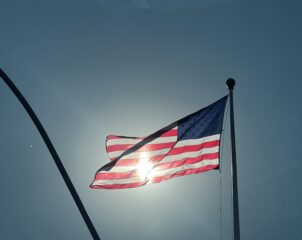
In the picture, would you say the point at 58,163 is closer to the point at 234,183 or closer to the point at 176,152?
the point at 234,183

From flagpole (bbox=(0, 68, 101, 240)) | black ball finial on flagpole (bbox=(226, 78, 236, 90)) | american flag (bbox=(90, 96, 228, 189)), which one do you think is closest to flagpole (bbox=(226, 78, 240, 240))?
black ball finial on flagpole (bbox=(226, 78, 236, 90))

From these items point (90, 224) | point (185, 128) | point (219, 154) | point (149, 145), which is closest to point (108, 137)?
point (149, 145)

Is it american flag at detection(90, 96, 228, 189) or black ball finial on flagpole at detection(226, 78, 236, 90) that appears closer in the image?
black ball finial on flagpole at detection(226, 78, 236, 90)

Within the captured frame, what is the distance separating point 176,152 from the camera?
44.5 feet

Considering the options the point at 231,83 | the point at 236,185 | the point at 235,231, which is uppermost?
the point at 231,83

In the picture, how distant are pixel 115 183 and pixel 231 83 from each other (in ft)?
15.2

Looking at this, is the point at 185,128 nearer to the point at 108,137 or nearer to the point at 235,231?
the point at 108,137

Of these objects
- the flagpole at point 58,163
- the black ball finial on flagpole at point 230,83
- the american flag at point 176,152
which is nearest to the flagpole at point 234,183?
the black ball finial on flagpole at point 230,83

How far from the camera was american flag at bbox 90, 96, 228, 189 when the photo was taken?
43.3ft

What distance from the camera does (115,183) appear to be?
43.0 feet

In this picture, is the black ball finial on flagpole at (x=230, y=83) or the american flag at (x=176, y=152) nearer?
the black ball finial on flagpole at (x=230, y=83)

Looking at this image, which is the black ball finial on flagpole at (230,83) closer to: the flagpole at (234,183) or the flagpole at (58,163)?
the flagpole at (234,183)

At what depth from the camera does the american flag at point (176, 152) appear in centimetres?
1319

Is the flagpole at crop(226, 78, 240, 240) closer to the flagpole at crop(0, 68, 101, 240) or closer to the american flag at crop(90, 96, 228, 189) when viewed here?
the american flag at crop(90, 96, 228, 189)
